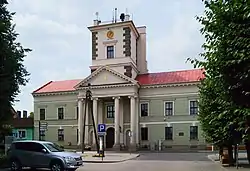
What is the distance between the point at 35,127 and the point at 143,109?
1977 cm

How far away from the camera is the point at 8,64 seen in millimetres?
23203

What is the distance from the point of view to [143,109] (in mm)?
55562

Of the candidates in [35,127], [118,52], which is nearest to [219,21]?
[118,52]

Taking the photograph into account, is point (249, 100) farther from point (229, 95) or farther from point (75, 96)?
point (75, 96)

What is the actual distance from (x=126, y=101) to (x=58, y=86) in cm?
1380

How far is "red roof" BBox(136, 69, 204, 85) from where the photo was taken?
54094mm

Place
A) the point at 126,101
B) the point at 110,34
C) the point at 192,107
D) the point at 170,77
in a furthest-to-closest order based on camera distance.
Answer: the point at 110,34 → the point at 126,101 → the point at 170,77 → the point at 192,107

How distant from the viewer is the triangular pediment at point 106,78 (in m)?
54.2

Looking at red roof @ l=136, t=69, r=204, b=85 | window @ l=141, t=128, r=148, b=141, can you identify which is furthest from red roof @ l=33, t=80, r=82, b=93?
window @ l=141, t=128, r=148, b=141

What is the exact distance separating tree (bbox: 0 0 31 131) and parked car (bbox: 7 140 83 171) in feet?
9.84

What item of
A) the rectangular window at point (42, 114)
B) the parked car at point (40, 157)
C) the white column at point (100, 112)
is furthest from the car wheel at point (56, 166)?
the rectangular window at point (42, 114)

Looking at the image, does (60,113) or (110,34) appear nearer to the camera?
(110,34)

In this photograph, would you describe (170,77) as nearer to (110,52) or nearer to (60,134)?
(110,52)

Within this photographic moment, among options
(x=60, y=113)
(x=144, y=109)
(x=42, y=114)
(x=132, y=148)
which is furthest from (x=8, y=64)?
(x=42, y=114)
